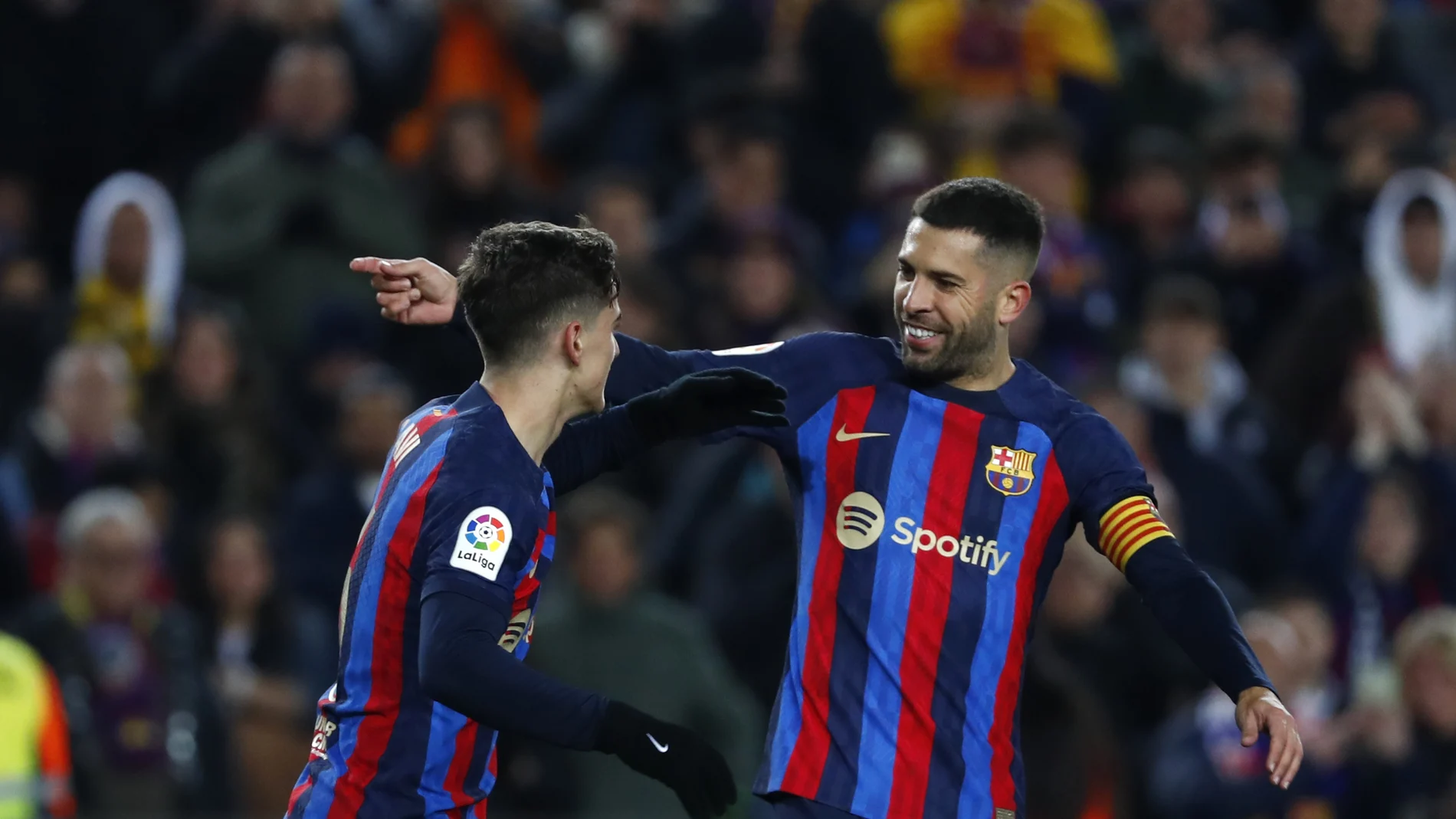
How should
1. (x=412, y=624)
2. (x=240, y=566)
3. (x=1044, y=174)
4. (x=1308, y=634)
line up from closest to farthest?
1. (x=412, y=624)
2. (x=240, y=566)
3. (x=1308, y=634)
4. (x=1044, y=174)

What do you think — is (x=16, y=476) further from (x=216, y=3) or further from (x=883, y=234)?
(x=883, y=234)

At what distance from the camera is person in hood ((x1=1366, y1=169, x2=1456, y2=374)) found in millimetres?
11391

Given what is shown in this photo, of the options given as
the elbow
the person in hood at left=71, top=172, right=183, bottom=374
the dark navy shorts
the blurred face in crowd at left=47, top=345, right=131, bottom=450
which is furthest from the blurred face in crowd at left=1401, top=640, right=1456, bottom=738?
the elbow

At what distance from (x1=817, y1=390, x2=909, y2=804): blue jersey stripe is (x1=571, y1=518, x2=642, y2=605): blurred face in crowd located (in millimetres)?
3936

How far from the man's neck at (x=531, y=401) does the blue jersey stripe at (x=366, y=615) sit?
6.8 inches

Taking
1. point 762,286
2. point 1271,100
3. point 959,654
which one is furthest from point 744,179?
point 959,654

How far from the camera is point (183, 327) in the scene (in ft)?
33.4

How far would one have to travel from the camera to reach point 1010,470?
5449mm

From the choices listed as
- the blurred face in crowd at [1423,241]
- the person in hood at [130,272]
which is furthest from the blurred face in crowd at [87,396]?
the blurred face in crowd at [1423,241]

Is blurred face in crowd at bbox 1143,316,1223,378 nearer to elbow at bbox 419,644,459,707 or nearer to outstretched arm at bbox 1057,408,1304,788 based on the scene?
outstretched arm at bbox 1057,408,1304,788

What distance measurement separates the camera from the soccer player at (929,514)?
5320 mm

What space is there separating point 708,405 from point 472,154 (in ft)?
20.3

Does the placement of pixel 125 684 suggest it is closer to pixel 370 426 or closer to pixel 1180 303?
pixel 370 426

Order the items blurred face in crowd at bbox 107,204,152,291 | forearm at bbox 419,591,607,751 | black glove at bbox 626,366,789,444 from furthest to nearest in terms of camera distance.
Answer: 1. blurred face in crowd at bbox 107,204,152,291
2. black glove at bbox 626,366,789,444
3. forearm at bbox 419,591,607,751
